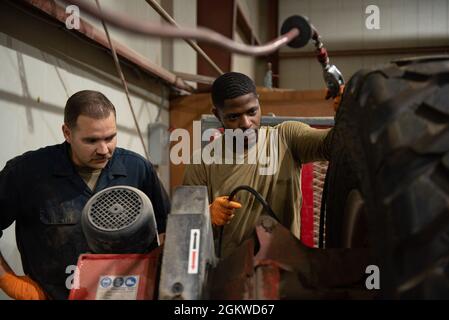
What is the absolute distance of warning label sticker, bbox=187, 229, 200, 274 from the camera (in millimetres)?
746

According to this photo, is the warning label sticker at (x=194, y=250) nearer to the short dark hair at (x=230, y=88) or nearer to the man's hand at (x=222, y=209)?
the man's hand at (x=222, y=209)

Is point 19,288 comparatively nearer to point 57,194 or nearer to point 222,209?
point 57,194

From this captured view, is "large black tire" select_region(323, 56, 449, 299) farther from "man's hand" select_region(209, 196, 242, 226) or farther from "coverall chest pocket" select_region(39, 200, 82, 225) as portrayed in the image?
"coverall chest pocket" select_region(39, 200, 82, 225)

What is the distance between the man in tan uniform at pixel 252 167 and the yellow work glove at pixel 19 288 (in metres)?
0.74

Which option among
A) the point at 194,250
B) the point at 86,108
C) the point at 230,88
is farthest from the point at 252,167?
the point at 194,250

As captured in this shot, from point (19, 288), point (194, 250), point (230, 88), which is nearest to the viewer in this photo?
point (194, 250)

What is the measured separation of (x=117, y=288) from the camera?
0.80 metres

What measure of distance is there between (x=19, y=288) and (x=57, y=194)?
15.4 inches

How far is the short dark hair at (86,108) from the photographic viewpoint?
1.52 meters

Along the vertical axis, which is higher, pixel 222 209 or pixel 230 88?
pixel 230 88

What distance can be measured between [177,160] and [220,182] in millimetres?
2172

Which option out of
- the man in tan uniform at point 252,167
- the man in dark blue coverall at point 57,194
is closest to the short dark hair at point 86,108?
the man in dark blue coverall at point 57,194
